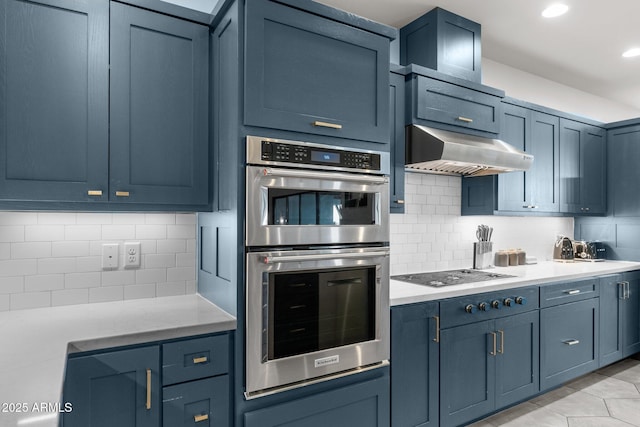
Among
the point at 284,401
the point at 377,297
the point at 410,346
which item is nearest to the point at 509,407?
the point at 410,346

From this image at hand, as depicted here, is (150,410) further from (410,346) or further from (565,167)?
(565,167)

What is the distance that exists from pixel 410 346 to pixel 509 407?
1.15 metres

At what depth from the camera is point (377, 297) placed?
2012mm

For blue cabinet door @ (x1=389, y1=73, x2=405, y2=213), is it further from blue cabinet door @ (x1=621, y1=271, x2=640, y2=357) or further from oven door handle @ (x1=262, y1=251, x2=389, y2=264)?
blue cabinet door @ (x1=621, y1=271, x2=640, y2=357)

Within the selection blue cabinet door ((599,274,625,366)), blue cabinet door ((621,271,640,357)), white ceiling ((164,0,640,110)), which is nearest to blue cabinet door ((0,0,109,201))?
white ceiling ((164,0,640,110))

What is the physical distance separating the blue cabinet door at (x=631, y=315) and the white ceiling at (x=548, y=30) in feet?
6.64

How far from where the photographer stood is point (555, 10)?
109 inches

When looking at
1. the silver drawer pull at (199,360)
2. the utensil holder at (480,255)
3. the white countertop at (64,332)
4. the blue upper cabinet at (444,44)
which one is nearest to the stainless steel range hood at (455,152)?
the blue upper cabinet at (444,44)

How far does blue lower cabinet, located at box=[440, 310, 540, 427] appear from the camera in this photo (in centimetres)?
238

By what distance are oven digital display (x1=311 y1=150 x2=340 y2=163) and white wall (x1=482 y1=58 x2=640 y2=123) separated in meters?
2.43

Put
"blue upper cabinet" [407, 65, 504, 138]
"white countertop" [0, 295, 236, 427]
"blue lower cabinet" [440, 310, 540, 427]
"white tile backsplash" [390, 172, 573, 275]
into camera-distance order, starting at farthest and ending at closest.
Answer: "white tile backsplash" [390, 172, 573, 275] → "blue upper cabinet" [407, 65, 504, 138] → "blue lower cabinet" [440, 310, 540, 427] → "white countertop" [0, 295, 236, 427]

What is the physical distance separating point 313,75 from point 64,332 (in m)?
1.52

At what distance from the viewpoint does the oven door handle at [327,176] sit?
171 centimetres

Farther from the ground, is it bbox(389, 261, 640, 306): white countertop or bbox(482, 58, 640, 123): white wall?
bbox(482, 58, 640, 123): white wall
